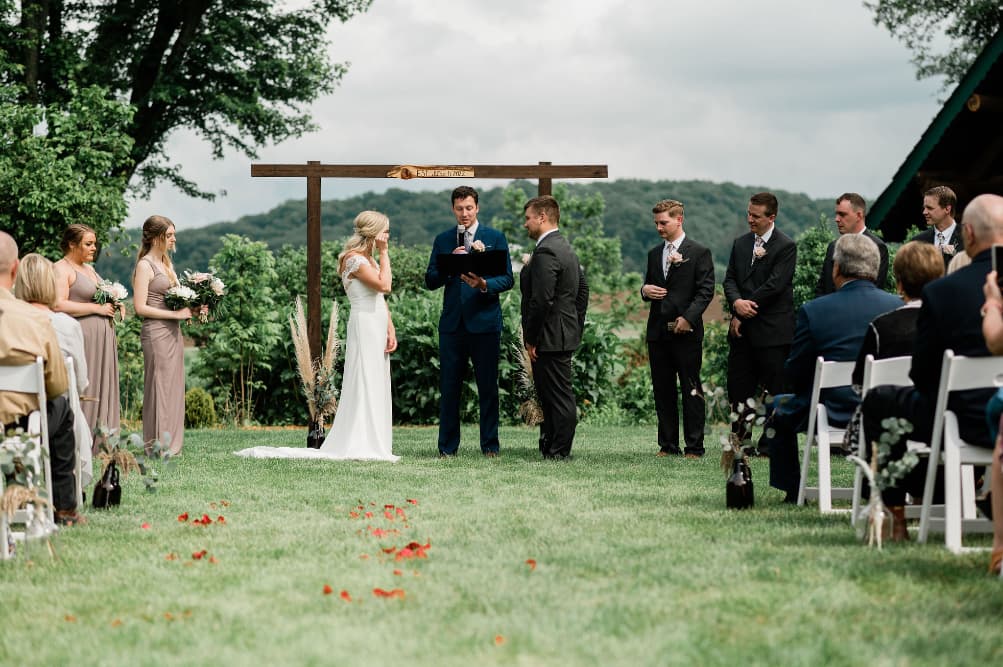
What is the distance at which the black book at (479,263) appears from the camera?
949 cm

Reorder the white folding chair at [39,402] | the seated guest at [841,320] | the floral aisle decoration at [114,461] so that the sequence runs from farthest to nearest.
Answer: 1. the floral aisle decoration at [114,461]
2. the seated guest at [841,320]
3. the white folding chair at [39,402]

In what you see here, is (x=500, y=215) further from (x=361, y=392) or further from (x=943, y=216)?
(x=943, y=216)

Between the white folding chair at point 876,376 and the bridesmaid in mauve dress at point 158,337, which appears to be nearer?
the white folding chair at point 876,376

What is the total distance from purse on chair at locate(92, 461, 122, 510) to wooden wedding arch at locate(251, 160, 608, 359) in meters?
5.22

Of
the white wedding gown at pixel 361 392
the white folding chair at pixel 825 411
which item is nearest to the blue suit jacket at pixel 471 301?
the white wedding gown at pixel 361 392

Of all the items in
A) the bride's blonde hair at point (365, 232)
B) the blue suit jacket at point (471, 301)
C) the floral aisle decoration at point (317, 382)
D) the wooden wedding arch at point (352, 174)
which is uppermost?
the wooden wedding arch at point (352, 174)

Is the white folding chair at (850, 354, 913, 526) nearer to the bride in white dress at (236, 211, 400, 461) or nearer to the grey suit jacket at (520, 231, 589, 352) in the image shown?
the grey suit jacket at (520, 231, 589, 352)

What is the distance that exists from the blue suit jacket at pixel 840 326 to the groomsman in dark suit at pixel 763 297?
325 centimetres

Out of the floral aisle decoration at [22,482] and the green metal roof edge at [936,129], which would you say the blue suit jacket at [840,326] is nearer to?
the floral aisle decoration at [22,482]

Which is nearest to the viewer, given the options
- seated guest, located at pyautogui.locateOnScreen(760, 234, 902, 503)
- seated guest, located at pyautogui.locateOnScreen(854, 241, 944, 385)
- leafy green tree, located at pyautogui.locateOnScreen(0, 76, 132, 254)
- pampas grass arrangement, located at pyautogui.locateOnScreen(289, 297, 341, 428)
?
seated guest, located at pyautogui.locateOnScreen(854, 241, 944, 385)

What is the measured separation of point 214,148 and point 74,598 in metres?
19.9

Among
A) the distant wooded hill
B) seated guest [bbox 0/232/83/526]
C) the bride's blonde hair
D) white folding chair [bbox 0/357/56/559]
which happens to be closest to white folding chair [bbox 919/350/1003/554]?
white folding chair [bbox 0/357/56/559]

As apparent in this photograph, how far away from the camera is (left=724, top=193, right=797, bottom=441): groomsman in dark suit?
9875mm

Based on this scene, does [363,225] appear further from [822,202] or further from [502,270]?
[822,202]
